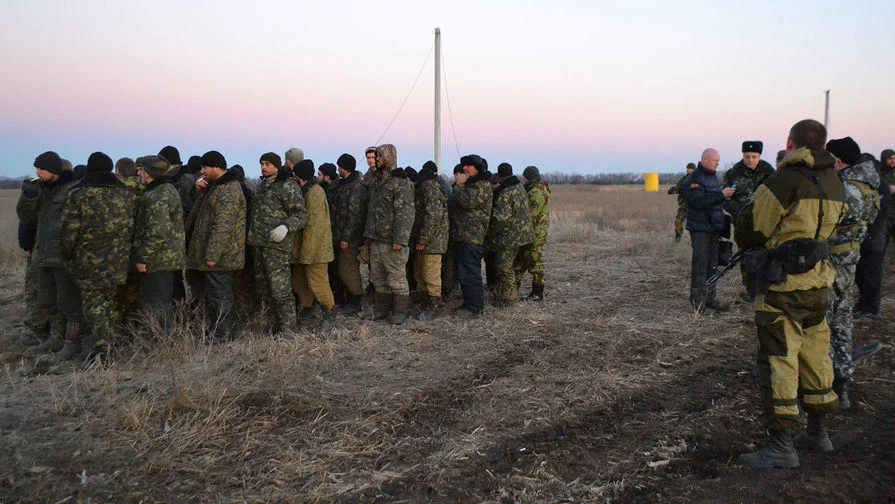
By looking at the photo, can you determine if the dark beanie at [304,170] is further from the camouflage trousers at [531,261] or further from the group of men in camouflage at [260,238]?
the camouflage trousers at [531,261]

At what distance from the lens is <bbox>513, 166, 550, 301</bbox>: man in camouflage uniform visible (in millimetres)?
8133

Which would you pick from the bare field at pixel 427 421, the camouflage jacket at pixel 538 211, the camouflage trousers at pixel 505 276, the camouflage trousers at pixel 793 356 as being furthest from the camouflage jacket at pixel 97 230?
the camouflage trousers at pixel 793 356

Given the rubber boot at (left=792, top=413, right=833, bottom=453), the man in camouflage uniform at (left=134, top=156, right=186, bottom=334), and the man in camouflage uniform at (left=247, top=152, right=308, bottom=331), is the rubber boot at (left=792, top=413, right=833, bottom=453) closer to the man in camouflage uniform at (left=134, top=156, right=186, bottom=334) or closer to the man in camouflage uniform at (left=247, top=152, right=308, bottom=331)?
the man in camouflage uniform at (left=247, top=152, right=308, bottom=331)

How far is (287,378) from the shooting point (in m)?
4.94

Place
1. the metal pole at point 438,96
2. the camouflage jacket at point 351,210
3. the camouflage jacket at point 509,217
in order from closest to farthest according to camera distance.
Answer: the camouflage jacket at point 351,210
the camouflage jacket at point 509,217
the metal pole at point 438,96

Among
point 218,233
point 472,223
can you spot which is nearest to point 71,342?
point 218,233

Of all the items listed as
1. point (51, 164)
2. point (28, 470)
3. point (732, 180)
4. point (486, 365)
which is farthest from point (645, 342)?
point (51, 164)

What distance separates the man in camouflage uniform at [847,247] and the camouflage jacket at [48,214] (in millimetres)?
6573

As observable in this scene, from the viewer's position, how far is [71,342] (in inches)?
243

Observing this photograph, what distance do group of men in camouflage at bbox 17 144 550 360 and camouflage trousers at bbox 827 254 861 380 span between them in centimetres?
355

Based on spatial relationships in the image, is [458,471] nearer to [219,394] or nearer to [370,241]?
[219,394]

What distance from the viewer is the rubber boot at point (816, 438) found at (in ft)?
12.9

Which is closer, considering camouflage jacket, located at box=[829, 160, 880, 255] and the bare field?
the bare field

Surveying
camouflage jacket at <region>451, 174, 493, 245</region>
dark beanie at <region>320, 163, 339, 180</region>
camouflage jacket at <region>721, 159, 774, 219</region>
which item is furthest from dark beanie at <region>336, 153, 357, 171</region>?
camouflage jacket at <region>721, 159, 774, 219</region>
